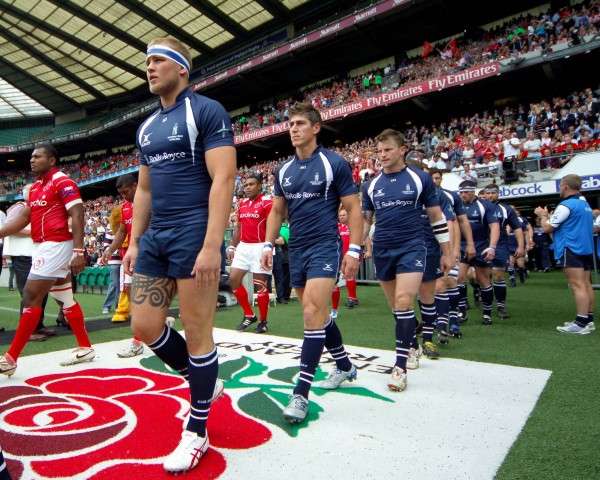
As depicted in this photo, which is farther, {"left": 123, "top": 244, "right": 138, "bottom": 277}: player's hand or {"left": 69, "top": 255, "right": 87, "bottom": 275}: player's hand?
{"left": 69, "top": 255, "right": 87, "bottom": 275}: player's hand

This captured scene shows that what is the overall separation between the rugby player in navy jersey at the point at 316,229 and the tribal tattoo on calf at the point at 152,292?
973mm

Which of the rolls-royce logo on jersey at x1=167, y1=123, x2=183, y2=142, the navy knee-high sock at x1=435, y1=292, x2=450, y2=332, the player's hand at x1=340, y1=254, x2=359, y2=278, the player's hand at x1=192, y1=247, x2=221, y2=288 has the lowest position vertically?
the navy knee-high sock at x1=435, y1=292, x2=450, y2=332

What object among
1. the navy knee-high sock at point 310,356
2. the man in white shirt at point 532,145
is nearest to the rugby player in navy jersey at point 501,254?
the navy knee-high sock at point 310,356

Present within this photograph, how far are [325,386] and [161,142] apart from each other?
2.11 meters

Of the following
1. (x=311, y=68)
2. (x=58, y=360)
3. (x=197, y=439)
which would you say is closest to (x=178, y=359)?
(x=197, y=439)

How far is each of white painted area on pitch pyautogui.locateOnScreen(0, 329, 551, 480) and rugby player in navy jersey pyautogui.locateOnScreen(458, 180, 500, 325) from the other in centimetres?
263

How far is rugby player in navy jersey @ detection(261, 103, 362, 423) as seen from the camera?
2.95 metres

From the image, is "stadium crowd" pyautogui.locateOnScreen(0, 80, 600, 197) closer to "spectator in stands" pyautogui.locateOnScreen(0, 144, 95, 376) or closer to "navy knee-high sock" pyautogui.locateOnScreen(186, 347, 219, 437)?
"spectator in stands" pyautogui.locateOnScreen(0, 144, 95, 376)

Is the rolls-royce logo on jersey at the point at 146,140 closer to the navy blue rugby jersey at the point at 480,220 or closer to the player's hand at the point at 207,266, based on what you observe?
the player's hand at the point at 207,266

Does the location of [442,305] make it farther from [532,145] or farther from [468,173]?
[532,145]

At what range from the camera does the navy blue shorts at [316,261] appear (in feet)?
9.93

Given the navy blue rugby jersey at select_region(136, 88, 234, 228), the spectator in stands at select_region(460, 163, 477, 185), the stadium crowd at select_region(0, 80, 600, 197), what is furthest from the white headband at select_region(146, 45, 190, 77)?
the stadium crowd at select_region(0, 80, 600, 197)

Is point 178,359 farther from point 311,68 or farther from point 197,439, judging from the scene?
point 311,68

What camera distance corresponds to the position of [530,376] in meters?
3.47
